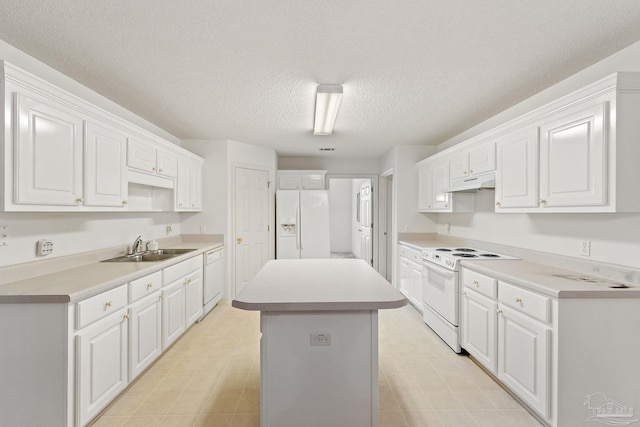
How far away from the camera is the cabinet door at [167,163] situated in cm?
308

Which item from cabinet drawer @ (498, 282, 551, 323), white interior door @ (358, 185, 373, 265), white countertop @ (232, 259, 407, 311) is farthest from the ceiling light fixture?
white interior door @ (358, 185, 373, 265)

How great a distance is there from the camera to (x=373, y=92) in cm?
258

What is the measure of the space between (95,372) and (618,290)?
322 centimetres

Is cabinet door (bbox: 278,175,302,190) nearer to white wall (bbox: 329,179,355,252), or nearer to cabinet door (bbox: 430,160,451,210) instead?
cabinet door (bbox: 430,160,451,210)

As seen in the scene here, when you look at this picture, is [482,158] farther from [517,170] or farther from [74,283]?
[74,283]

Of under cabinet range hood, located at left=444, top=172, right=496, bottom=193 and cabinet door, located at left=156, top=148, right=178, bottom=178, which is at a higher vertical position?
cabinet door, located at left=156, top=148, right=178, bottom=178

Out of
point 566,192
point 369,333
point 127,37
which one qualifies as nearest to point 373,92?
point 566,192

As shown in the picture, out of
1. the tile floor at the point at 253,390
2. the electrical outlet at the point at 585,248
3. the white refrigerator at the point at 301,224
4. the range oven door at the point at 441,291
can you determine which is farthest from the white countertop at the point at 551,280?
the white refrigerator at the point at 301,224

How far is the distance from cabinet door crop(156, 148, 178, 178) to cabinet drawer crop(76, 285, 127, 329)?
1.50 metres

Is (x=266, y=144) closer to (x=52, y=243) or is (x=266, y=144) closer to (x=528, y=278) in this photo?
(x=52, y=243)

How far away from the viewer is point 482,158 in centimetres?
289

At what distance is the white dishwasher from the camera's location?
363 centimetres

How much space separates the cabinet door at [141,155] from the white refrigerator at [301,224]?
222 cm

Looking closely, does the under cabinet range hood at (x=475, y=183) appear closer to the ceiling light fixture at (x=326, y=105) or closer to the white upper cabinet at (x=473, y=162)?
the white upper cabinet at (x=473, y=162)
